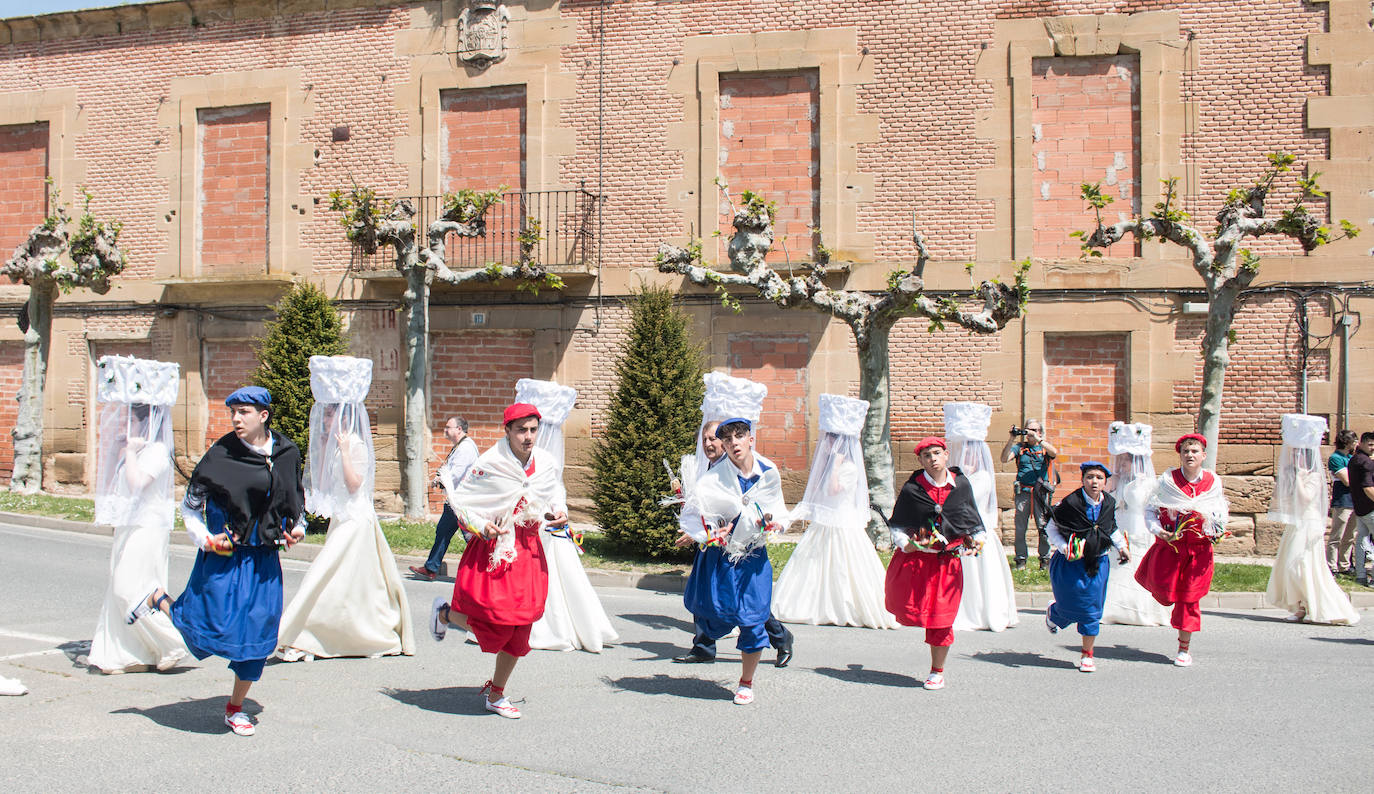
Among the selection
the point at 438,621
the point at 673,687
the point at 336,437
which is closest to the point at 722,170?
the point at 336,437

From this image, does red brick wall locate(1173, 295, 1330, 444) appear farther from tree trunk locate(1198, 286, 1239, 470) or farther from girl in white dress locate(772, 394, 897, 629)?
girl in white dress locate(772, 394, 897, 629)

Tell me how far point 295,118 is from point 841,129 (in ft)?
30.8

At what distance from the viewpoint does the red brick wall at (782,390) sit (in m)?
16.3

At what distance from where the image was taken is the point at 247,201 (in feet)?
61.2

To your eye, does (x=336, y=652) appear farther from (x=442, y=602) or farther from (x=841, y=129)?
(x=841, y=129)

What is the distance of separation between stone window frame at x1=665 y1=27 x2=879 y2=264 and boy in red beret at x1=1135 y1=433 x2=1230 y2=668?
8276 mm

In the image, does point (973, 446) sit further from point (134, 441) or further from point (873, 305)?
point (134, 441)

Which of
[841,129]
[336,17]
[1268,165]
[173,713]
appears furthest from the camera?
[336,17]

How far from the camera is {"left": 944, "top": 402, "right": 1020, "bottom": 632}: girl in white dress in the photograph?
939 centimetres

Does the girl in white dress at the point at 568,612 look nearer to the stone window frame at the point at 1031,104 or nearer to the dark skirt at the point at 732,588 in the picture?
the dark skirt at the point at 732,588

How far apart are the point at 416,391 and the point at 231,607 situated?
10.9m

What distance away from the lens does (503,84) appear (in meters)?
17.5

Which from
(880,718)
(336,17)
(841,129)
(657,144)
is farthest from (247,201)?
(880,718)

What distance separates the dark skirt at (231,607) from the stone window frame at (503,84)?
40.4 ft
